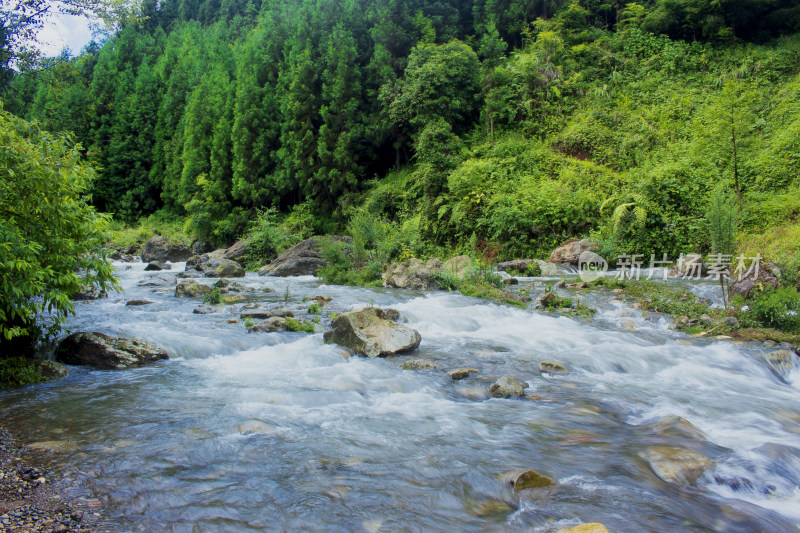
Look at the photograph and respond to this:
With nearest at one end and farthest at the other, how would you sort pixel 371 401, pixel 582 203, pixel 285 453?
pixel 285 453, pixel 371 401, pixel 582 203

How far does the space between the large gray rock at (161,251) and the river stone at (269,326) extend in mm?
18764

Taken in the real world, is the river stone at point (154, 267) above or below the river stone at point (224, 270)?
below

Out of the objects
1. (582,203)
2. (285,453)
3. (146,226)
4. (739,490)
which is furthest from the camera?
(146,226)

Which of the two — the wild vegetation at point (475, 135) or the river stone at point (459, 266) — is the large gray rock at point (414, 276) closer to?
the river stone at point (459, 266)

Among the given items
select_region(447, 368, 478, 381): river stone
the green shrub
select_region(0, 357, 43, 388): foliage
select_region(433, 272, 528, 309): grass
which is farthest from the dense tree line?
select_region(0, 357, 43, 388): foliage

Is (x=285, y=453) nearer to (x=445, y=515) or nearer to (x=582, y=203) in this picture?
(x=445, y=515)

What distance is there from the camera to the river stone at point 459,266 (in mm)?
14266

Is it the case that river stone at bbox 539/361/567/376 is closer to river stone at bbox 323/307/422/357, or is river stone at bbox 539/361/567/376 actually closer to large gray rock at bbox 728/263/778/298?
river stone at bbox 323/307/422/357

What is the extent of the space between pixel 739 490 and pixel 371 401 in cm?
350

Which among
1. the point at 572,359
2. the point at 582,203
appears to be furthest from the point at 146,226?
the point at 572,359

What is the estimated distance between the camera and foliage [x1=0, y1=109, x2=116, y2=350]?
4820 mm

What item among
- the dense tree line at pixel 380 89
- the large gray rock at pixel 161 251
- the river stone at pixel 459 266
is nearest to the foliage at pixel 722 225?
the river stone at pixel 459 266

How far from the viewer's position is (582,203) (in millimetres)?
17578

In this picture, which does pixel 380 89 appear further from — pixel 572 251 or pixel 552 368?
pixel 552 368
